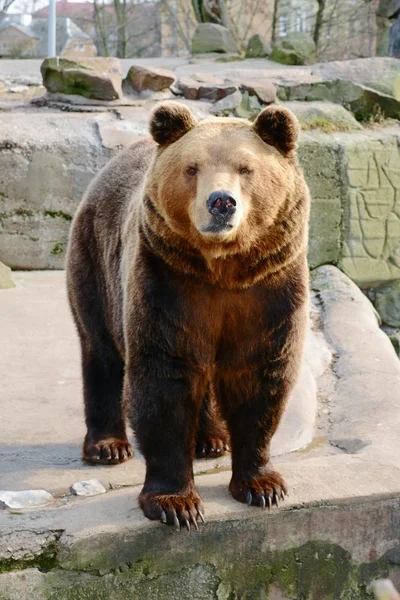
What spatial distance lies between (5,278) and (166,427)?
4.28 meters

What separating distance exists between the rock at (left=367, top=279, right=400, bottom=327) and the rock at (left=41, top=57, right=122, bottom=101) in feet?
10.8

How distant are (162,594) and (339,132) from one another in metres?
6.73

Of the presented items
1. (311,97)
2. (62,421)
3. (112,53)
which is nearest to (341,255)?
(311,97)

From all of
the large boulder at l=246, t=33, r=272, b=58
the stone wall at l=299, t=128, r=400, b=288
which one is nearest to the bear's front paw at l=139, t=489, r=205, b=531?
the stone wall at l=299, t=128, r=400, b=288

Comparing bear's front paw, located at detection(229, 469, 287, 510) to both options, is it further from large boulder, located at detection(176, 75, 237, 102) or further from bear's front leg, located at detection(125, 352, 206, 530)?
large boulder, located at detection(176, 75, 237, 102)

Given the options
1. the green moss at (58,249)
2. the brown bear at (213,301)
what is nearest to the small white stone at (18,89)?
the green moss at (58,249)

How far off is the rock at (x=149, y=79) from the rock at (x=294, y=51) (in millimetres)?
4279

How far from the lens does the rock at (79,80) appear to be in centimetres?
873

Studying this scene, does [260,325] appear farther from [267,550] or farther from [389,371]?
[389,371]

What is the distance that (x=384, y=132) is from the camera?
9555 millimetres

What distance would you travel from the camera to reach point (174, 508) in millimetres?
3209

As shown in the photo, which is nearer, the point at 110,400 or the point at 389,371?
the point at 110,400

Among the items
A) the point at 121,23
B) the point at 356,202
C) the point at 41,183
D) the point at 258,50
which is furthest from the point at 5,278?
the point at 121,23

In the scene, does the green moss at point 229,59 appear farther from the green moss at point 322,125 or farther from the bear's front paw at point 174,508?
the bear's front paw at point 174,508
